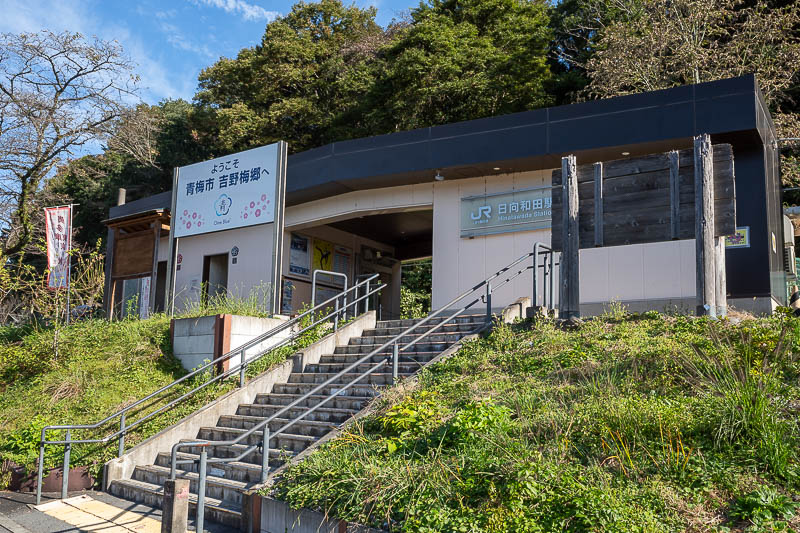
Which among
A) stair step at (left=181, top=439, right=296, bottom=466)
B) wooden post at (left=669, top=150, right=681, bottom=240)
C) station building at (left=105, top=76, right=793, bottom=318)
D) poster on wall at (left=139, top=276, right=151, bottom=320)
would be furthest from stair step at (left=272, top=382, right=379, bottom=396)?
poster on wall at (left=139, top=276, right=151, bottom=320)

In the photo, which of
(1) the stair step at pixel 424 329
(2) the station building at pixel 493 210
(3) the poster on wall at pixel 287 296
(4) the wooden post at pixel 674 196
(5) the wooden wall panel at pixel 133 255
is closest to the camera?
(4) the wooden post at pixel 674 196

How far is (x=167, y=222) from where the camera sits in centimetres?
1945

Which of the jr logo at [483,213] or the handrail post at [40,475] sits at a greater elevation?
the jr logo at [483,213]

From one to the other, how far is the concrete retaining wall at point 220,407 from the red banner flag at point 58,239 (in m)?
6.26

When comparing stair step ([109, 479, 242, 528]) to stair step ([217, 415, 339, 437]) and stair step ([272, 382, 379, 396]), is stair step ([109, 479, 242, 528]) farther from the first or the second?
stair step ([272, 382, 379, 396])

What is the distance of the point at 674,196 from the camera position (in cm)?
927

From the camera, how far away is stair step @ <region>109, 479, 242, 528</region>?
7191 mm

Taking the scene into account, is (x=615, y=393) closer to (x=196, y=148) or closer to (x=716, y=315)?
(x=716, y=315)

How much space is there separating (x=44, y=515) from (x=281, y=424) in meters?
3.05

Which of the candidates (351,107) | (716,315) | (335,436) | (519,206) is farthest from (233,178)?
(351,107)

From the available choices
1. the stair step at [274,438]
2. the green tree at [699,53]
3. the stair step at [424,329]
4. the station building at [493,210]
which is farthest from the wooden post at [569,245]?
the green tree at [699,53]

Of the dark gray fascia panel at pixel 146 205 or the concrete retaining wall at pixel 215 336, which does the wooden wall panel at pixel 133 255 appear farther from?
the concrete retaining wall at pixel 215 336

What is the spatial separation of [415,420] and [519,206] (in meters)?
7.53

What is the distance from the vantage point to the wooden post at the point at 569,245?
966 cm
